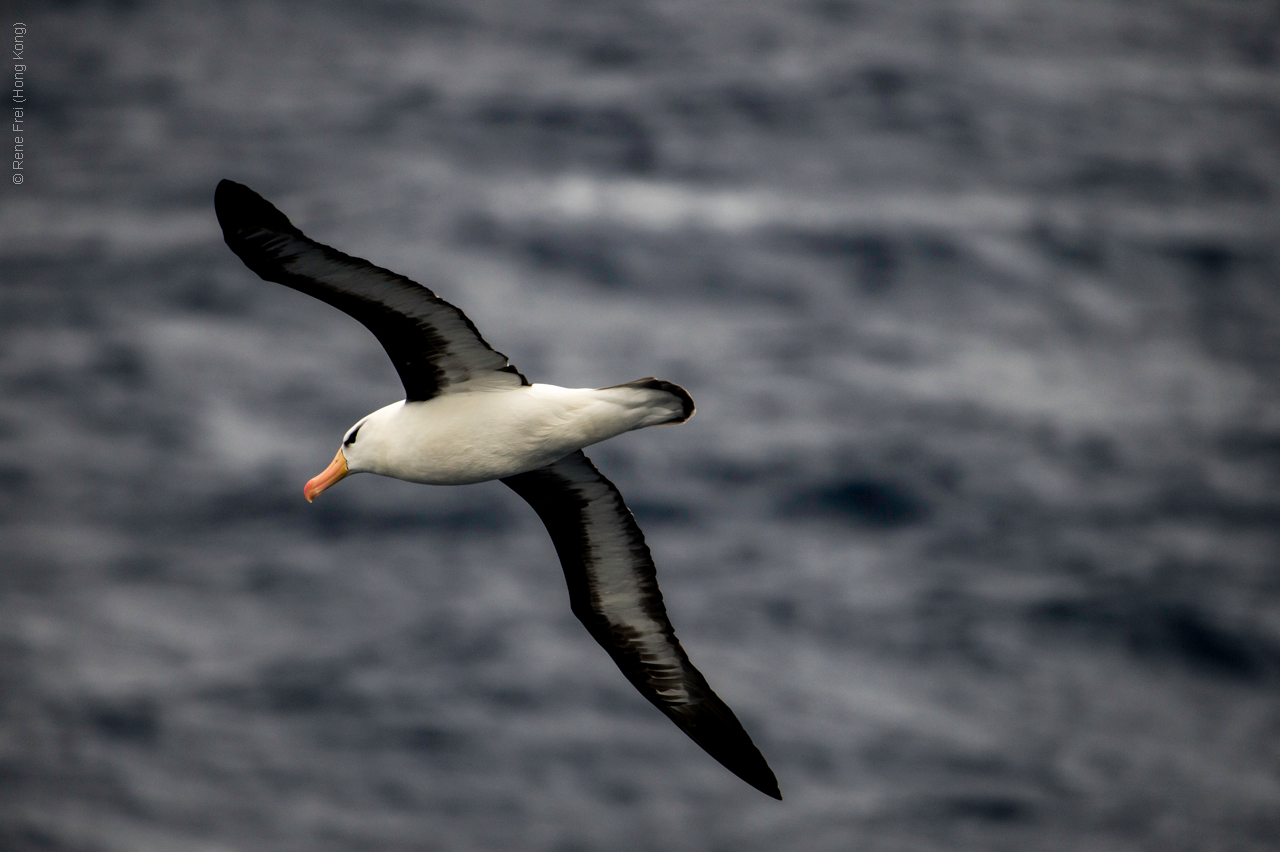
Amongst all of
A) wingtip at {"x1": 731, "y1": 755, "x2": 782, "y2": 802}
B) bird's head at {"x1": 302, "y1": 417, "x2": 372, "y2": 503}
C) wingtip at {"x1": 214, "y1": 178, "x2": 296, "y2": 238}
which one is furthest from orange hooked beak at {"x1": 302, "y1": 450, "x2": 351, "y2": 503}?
wingtip at {"x1": 731, "y1": 755, "x2": 782, "y2": 802}

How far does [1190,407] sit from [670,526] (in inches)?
651

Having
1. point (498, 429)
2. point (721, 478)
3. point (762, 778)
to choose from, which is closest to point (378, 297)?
point (498, 429)

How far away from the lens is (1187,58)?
5809 cm

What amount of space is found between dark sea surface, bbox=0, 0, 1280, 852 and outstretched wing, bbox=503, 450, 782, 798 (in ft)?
84.7

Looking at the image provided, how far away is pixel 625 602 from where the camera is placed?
35.9 feet

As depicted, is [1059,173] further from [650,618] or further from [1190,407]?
[650,618]

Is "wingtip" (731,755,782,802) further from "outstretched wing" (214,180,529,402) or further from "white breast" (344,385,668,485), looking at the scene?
"outstretched wing" (214,180,529,402)

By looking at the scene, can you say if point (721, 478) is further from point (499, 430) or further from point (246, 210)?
point (246, 210)

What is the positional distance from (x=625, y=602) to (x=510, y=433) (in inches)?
82.4

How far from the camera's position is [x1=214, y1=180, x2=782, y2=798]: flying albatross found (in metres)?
8.64

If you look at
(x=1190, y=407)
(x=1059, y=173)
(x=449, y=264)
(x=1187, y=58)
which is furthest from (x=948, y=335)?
(x=1187, y=58)

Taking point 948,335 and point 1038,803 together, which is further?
point 948,335

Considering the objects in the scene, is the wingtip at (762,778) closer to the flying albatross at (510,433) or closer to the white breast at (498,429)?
the flying albatross at (510,433)

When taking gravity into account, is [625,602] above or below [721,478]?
below
